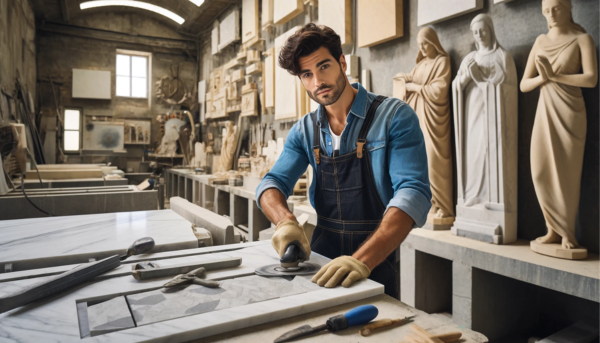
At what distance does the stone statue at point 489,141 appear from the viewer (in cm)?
300

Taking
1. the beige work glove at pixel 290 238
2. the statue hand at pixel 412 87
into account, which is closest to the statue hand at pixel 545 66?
the statue hand at pixel 412 87

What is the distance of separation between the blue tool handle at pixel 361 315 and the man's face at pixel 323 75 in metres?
1.10

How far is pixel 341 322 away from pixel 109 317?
58 cm

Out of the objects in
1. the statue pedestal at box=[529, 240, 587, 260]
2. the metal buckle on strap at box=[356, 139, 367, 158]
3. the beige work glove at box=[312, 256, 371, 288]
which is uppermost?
the metal buckle on strap at box=[356, 139, 367, 158]

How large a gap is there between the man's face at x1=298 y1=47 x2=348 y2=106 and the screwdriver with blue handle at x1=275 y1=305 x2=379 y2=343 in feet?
3.61

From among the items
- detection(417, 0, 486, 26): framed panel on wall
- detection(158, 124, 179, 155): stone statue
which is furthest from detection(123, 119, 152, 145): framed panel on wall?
detection(417, 0, 486, 26): framed panel on wall

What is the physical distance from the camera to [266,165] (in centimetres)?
642

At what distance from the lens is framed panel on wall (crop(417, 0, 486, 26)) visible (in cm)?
349

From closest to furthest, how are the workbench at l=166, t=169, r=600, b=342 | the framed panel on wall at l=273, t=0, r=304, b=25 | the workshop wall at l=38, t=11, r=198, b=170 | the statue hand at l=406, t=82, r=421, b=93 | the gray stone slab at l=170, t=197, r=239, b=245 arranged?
the gray stone slab at l=170, t=197, r=239, b=245, the workbench at l=166, t=169, r=600, b=342, the statue hand at l=406, t=82, r=421, b=93, the framed panel on wall at l=273, t=0, r=304, b=25, the workshop wall at l=38, t=11, r=198, b=170

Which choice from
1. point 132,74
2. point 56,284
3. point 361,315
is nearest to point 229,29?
point 132,74

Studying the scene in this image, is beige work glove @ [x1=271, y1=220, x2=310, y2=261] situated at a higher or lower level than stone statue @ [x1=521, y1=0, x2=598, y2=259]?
lower

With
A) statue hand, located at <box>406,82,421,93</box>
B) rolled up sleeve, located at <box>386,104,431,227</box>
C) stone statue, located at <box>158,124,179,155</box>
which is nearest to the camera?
rolled up sleeve, located at <box>386,104,431,227</box>

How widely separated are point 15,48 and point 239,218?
6424mm

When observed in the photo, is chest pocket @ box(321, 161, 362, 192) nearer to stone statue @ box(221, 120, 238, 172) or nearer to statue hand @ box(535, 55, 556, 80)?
statue hand @ box(535, 55, 556, 80)
